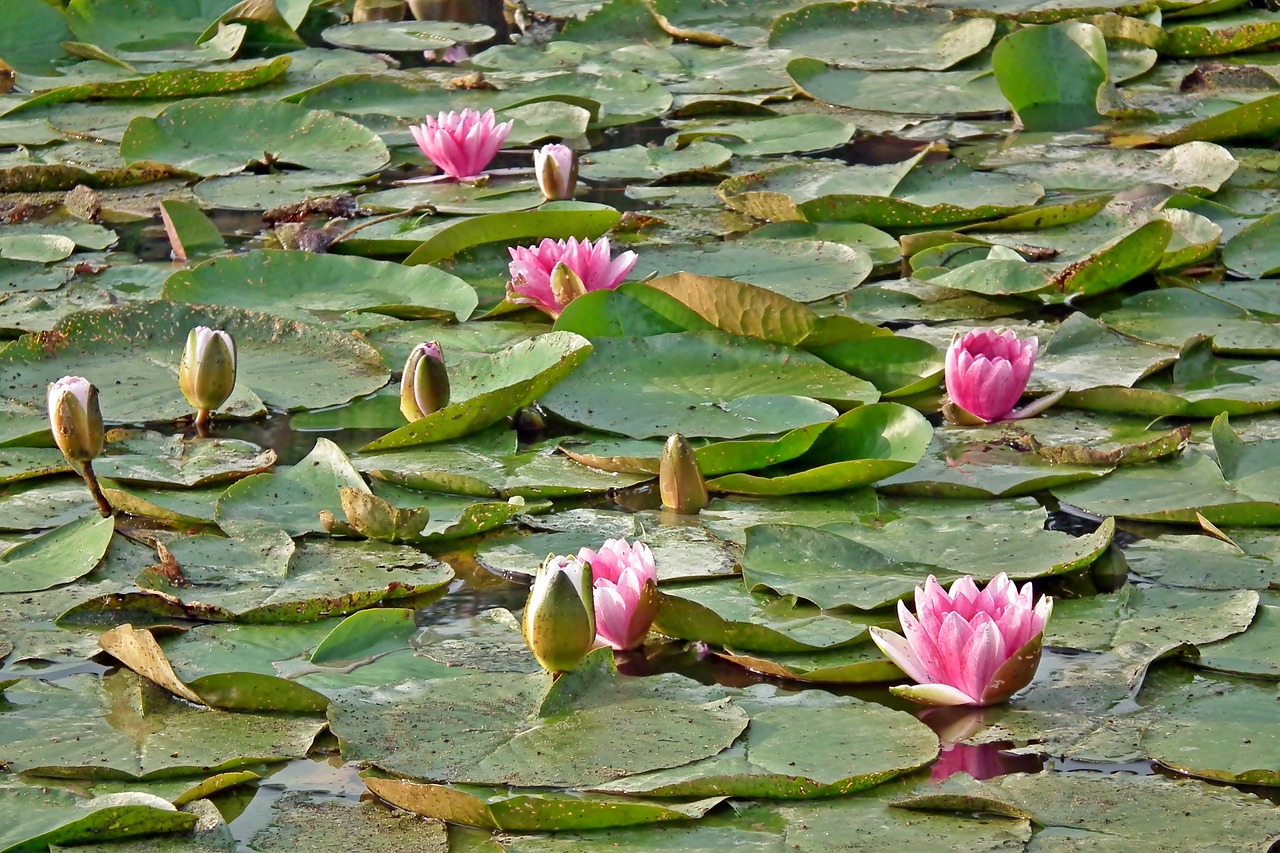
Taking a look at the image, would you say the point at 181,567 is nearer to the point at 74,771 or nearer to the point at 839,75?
the point at 74,771

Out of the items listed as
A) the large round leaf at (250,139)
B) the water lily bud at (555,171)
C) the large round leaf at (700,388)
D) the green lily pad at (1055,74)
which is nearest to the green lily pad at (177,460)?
the large round leaf at (700,388)

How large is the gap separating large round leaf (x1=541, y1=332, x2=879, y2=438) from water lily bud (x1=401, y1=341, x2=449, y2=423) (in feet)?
0.63

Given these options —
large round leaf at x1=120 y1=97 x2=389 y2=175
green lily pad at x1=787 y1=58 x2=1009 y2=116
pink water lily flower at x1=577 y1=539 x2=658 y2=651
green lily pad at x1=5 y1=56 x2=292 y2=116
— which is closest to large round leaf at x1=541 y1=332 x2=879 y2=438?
pink water lily flower at x1=577 y1=539 x2=658 y2=651

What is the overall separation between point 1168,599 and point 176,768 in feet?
4.17

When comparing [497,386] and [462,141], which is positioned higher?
[462,141]

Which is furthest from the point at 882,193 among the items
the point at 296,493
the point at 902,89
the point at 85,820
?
the point at 85,820

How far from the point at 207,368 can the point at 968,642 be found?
4.64ft

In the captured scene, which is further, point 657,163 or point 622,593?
point 657,163

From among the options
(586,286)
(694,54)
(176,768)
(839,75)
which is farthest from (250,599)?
(694,54)

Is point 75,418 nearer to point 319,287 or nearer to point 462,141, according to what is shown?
point 319,287

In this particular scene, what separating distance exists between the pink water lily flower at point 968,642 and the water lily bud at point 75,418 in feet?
3.98

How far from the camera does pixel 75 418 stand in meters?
2.36

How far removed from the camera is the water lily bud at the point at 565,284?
306 centimetres

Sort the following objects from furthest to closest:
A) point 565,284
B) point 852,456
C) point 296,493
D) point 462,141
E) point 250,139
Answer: point 250,139, point 462,141, point 565,284, point 852,456, point 296,493
